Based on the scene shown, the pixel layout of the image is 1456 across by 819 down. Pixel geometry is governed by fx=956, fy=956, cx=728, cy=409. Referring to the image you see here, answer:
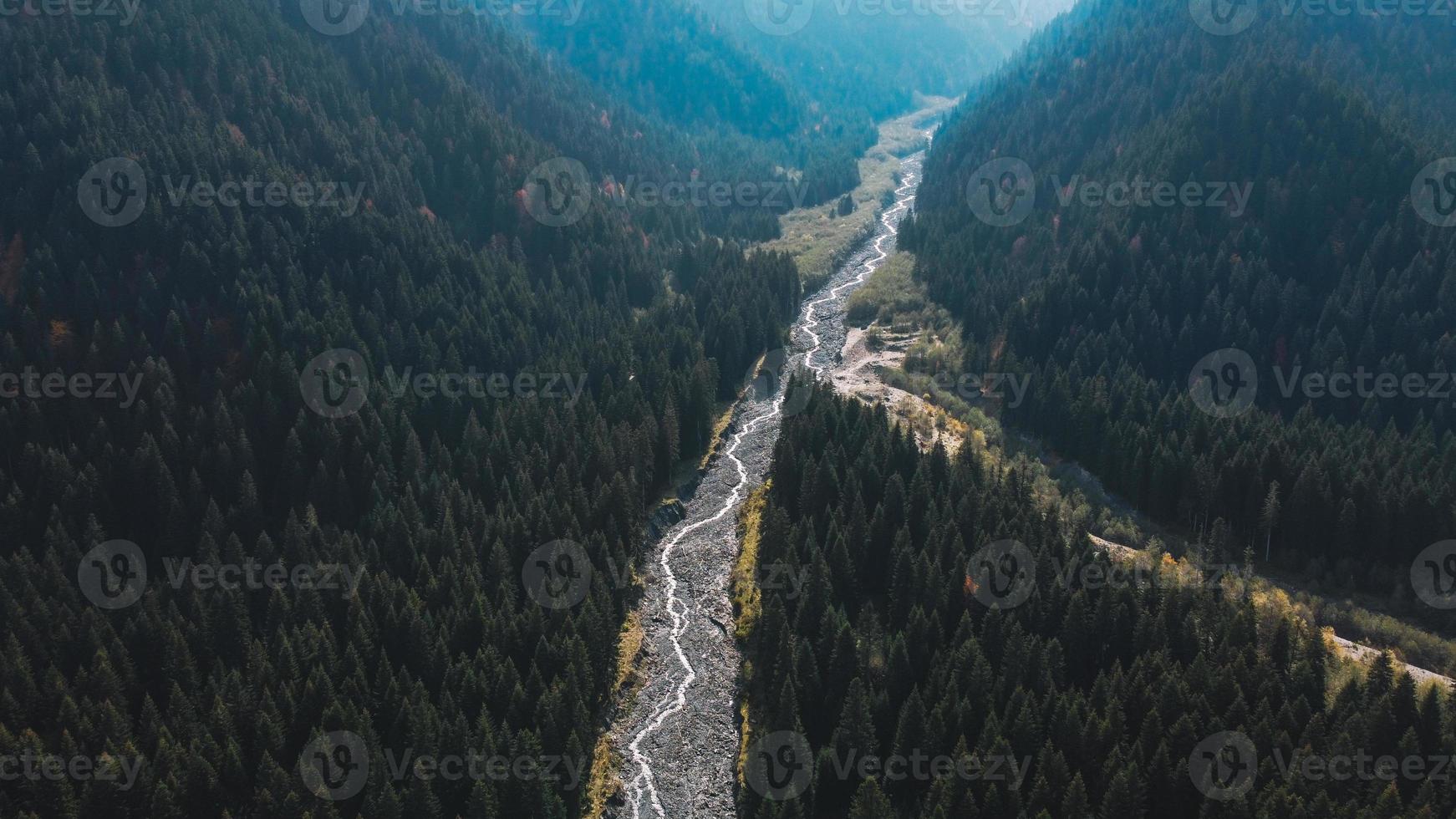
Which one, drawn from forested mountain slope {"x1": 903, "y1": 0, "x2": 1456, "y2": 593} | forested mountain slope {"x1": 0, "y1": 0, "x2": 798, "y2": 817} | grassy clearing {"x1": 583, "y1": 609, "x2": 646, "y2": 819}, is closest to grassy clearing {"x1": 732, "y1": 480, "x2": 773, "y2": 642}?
grassy clearing {"x1": 583, "y1": 609, "x2": 646, "y2": 819}

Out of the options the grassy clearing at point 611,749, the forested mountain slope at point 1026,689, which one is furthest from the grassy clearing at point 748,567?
the grassy clearing at point 611,749

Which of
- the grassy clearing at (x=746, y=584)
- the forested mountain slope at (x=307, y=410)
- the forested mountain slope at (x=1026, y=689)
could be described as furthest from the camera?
the grassy clearing at (x=746, y=584)

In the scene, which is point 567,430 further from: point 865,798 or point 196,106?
point 196,106

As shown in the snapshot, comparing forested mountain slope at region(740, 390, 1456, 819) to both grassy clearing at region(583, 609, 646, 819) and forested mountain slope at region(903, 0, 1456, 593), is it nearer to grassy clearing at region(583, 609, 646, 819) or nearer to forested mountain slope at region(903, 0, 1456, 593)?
grassy clearing at region(583, 609, 646, 819)

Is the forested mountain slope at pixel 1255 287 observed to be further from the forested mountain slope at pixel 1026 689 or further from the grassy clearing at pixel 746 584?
the grassy clearing at pixel 746 584

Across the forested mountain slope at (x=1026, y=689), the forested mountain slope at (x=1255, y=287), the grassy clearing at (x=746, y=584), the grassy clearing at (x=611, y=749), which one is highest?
the forested mountain slope at (x=1255, y=287)

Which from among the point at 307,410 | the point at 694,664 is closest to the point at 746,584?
the point at 694,664
